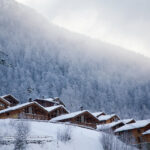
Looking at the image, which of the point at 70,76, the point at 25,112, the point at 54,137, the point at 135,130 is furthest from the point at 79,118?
the point at 70,76

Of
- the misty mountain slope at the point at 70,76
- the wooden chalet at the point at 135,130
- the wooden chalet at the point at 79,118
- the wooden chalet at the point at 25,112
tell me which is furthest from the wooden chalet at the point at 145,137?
the misty mountain slope at the point at 70,76

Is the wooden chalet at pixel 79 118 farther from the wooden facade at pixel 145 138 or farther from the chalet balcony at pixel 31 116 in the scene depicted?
the wooden facade at pixel 145 138

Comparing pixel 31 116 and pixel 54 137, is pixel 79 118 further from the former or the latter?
pixel 54 137

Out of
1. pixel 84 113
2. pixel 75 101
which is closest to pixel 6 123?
pixel 84 113

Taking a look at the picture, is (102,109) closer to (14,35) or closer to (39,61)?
(39,61)

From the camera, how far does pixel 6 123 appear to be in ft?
112

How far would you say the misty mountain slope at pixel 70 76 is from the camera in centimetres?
12850

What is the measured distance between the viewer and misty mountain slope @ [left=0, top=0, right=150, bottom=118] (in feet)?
422

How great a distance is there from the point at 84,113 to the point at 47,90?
251 feet

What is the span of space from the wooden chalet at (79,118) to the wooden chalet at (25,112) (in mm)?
2772

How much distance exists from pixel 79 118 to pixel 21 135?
996 inches

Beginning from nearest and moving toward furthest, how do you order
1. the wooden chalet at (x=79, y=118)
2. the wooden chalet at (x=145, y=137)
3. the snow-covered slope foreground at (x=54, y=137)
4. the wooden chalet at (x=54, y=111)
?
the snow-covered slope foreground at (x=54, y=137), the wooden chalet at (x=79, y=118), the wooden chalet at (x=145, y=137), the wooden chalet at (x=54, y=111)

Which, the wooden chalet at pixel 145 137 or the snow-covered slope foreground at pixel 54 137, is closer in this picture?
the snow-covered slope foreground at pixel 54 137

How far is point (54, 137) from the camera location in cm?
3306
